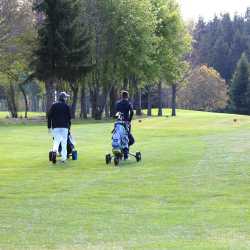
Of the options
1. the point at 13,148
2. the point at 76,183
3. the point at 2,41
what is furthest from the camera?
the point at 2,41

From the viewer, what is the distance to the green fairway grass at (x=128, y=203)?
859 cm

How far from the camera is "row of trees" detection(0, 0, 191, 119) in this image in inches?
2058

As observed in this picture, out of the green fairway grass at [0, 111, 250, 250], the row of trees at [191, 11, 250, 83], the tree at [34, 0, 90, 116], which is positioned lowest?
the green fairway grass at [0, 111, 250, 250]

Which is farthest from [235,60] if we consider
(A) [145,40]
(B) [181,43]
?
(A) [145,40]

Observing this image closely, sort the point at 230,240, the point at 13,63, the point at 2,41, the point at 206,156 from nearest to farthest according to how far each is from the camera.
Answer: the point at 230,240 < the point at 206,156 < the point at 2,41 < the point at 13,63

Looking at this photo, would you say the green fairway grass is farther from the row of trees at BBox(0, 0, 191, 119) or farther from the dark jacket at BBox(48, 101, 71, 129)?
the row of trees at BBox(0, 0, 191, 119)

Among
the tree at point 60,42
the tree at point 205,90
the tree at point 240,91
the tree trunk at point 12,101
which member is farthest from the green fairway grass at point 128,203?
the tree at point 205,90

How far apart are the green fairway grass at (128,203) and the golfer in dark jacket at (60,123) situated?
67 cm

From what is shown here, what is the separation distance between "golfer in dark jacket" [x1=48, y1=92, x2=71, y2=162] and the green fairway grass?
2.21ft

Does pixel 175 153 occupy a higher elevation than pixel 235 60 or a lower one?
lower

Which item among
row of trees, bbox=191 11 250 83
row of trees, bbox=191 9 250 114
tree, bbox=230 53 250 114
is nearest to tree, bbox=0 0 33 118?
tree, bbox=230 53 250 114

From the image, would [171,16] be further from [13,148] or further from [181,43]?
[13,148]

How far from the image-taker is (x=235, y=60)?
134 metres

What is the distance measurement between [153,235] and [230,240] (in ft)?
3.71
